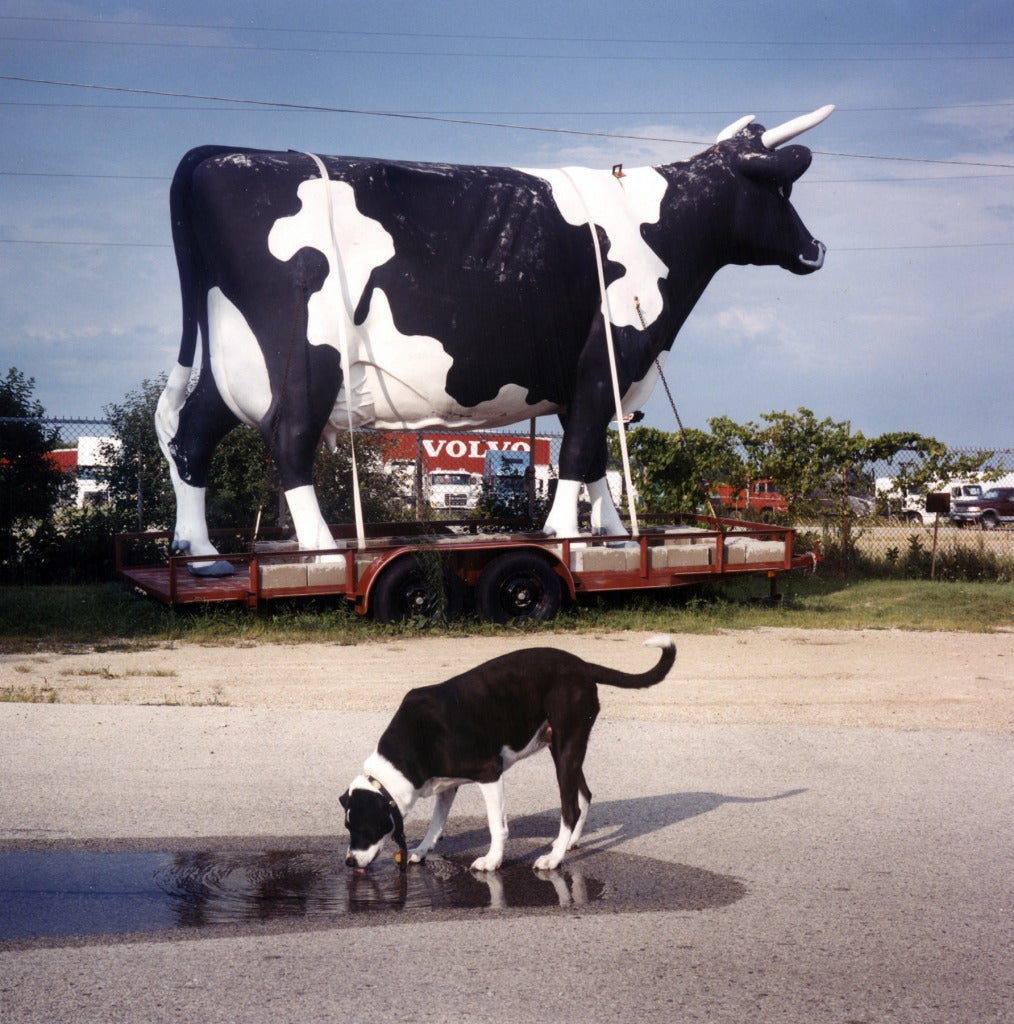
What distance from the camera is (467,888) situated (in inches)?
220

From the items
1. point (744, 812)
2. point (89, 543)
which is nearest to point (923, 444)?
point (89, 543)

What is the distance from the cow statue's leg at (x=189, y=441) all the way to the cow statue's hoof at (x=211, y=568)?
4.8 inches

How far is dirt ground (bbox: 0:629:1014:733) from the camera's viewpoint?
948 centimetres

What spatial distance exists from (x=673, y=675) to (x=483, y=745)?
5443 mm

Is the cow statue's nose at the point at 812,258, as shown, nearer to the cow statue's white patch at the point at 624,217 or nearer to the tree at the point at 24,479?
the cow statue's white patch at the point at 624,217

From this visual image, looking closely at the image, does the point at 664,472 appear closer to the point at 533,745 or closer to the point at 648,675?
the point at 648,675

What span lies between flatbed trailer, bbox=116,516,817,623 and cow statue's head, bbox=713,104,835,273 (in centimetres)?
349

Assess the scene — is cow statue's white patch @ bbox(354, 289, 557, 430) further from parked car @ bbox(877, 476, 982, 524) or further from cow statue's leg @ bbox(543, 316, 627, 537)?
parked car @ bbox(877, 476, 982, 524)

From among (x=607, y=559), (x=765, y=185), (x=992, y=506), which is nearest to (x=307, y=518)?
(x=607, y=559)

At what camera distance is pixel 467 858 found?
19.9 feet

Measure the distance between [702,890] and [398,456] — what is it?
15.0m

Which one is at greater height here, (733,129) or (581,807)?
(733,129)

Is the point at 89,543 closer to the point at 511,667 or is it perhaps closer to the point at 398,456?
the point at 398,456

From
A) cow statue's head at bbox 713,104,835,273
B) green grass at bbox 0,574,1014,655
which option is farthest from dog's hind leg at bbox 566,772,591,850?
cow statue's head at bbox 713,104,835,273
